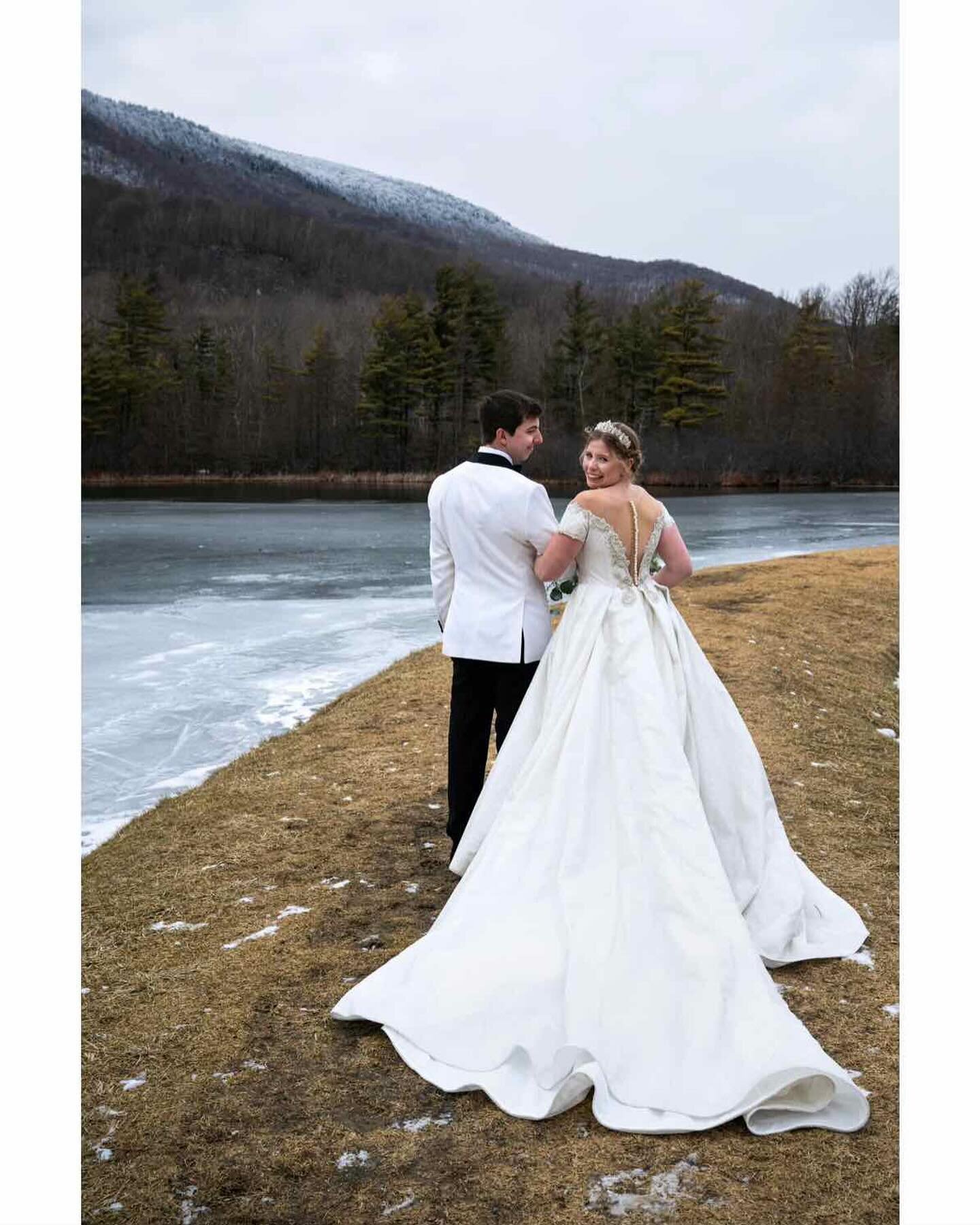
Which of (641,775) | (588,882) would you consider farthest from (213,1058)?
(641,775)

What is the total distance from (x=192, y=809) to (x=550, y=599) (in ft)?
9.01

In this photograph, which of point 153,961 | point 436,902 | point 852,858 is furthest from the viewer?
point 852,858

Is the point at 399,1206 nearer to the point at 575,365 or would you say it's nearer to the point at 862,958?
the point at 862,958

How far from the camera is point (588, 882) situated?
132 inches

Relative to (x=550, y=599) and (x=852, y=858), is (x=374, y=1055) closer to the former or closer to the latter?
(x=550, y=599)

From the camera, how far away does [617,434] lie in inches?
150

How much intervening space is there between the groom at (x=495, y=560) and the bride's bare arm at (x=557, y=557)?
30cm

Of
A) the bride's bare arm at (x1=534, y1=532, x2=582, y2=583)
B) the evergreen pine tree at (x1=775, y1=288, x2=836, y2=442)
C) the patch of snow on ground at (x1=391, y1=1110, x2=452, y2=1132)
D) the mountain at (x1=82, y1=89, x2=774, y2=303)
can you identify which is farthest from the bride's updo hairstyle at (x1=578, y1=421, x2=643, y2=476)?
the mountain at (x1=82, y1=89, x2=774, y2=303)

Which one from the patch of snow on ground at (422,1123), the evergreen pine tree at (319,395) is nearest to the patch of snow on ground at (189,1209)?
the patch of snow on ground at (422,1123)

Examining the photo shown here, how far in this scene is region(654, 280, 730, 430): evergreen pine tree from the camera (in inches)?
2094

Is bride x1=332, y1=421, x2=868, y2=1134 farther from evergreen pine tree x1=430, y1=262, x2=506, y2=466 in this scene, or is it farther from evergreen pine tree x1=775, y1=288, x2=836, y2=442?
evergreen pine tree x1=775, y1=288, x2=836, y2=442

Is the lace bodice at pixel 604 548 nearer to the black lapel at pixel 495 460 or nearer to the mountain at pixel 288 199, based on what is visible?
the black lapel at pixel 495 460

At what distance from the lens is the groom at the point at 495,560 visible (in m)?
4.35
